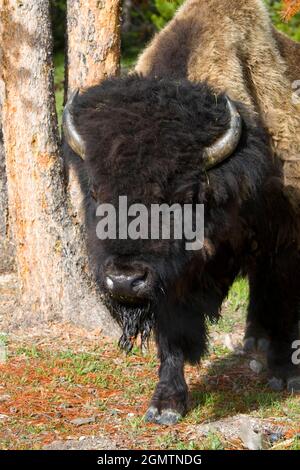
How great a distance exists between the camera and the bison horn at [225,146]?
489cm

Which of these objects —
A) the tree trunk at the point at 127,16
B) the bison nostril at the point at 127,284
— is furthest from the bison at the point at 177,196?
the tree trunk at the point at 127,16

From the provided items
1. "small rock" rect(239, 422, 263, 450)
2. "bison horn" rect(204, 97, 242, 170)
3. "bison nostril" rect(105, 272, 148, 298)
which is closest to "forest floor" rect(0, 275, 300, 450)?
"small rock" rect(239, 422, 263, 450)

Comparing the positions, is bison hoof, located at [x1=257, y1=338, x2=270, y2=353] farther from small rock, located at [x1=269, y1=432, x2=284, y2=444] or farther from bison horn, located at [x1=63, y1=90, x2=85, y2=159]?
bison horn, located at [x1=63, y1=90, x2=85, y2=159]

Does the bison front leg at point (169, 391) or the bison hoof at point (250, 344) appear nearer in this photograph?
the bison front leg at point (169, 391)

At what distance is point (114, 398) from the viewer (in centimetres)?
586

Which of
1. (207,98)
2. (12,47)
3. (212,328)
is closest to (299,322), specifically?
(212,328)

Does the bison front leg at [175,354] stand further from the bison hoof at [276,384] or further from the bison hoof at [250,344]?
the bison hoof at [250,344]

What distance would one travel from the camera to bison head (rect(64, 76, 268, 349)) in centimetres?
462

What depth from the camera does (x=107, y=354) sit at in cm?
662

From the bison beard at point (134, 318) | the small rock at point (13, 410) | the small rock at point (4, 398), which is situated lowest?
the small rock at point (13, 410)

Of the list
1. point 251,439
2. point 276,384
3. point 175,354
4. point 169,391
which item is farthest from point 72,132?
point 276,384

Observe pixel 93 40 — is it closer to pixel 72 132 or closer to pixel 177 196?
pixel 72 132

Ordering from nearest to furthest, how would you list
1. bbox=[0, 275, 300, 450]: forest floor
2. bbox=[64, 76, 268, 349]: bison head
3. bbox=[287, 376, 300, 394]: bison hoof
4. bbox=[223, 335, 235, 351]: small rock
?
1. bbox=[64, 76, 268, 349]: bison head
2. bbox=[0, 275, 300, 450]: forest floor
3. bbox=[287, 376, 300, 394]: bison hoof
4. bbox=[223, 335, 235, 351]: small rock

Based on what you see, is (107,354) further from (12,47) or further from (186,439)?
(12,47)
